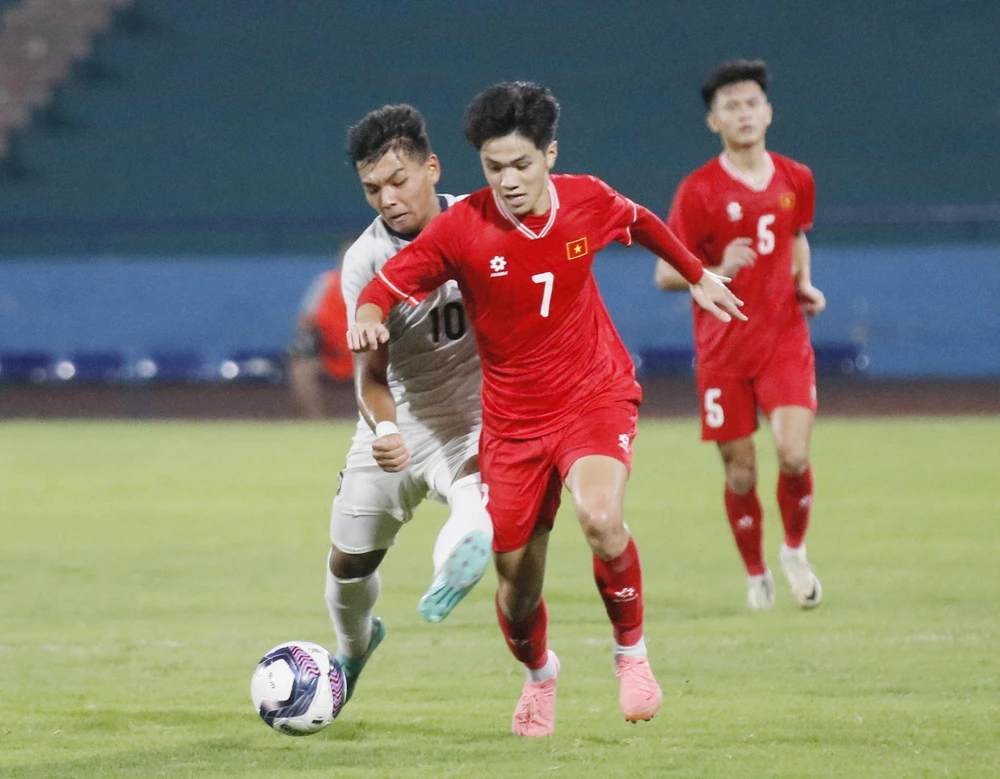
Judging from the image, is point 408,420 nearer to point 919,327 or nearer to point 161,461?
point 161,461

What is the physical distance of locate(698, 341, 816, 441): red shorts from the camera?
8.05 metres

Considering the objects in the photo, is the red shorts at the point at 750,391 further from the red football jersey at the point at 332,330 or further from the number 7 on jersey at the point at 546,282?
the red football jersey at the point at 332,330

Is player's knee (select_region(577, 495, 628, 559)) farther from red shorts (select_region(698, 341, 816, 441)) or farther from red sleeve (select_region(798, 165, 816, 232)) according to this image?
red sleeve (select_region(798, 165, 816, 232))

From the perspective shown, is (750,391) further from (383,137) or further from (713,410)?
(383,137)

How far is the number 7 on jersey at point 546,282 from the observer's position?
17.4ft

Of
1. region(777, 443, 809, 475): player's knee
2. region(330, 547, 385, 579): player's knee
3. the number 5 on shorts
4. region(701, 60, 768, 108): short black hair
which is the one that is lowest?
region(777, 443, 809, 475): player's knee

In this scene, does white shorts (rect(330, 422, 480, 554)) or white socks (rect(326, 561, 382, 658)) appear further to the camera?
white socks (rect(326, 561, 382, 658))

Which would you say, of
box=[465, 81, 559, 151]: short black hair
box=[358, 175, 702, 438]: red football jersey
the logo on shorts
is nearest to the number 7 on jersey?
box=[358, 175, 702, 438]: red football jersey

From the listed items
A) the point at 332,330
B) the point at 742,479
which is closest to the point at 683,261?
the point at 742,479

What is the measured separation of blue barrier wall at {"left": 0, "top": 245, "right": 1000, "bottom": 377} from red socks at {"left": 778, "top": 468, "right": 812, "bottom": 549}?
13.2 meters

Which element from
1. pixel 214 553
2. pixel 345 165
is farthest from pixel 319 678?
pixel 345 165

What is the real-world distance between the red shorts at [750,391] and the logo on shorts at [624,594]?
294 centimetres

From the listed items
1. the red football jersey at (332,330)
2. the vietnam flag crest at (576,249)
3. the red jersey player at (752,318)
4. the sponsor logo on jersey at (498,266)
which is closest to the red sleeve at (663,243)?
the vietnam flag crest at (576,249)

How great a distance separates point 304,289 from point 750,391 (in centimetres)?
1487
